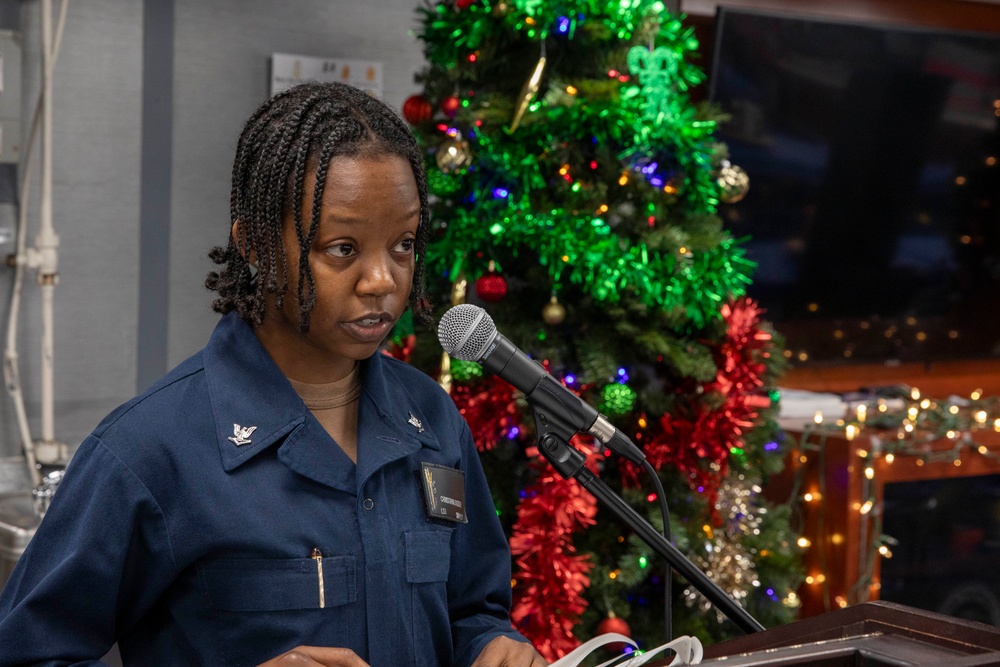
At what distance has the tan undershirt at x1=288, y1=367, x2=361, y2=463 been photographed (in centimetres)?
119

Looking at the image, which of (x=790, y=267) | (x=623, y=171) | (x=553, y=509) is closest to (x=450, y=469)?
(x=553, y=509)

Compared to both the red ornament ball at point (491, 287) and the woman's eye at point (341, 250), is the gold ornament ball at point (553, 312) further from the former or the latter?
the woman's eye at point (341, 250)

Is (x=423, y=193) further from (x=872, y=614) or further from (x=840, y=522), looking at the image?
(x=840, y=522)

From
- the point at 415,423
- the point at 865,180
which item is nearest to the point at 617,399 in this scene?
the point at 415,423

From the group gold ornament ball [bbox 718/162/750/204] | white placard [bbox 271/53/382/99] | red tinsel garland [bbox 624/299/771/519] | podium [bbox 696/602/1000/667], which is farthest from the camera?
white placard [bbox 271/53/382/99]

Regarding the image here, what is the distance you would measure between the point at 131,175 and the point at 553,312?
4.23 feet

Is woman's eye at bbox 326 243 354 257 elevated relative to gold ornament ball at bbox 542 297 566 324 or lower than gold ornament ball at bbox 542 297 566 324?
elevated

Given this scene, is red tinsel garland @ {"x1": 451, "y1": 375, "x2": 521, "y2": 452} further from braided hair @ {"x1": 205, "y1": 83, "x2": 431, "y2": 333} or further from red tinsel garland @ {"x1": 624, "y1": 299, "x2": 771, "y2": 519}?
braided hair @ {"x1": 205, "y1": 83, "x2": 431, "y2": 333}

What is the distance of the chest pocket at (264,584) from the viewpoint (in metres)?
1.06

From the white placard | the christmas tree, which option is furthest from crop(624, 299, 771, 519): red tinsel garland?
the white placard

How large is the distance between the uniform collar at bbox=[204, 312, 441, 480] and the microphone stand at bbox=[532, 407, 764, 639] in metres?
0.16

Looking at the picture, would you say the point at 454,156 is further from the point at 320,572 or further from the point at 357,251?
the point at 320,572

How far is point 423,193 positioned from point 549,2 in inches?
48.4

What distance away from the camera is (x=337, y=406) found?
48.0 inches
